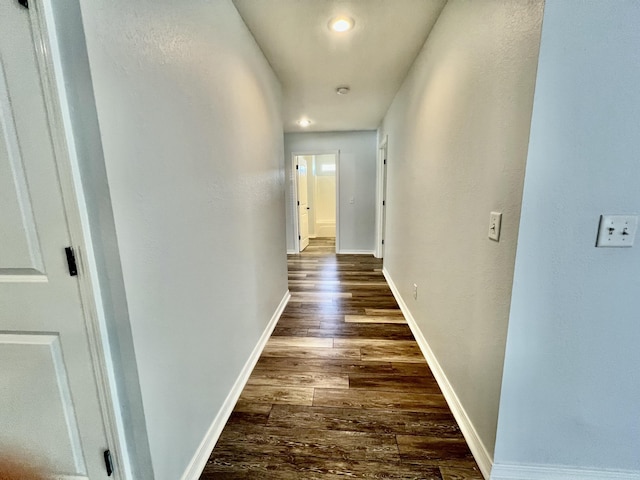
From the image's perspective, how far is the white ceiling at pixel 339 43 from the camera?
1.62m

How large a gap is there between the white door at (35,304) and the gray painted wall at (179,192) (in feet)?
0.52

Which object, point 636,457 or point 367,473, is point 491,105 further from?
point 367,473

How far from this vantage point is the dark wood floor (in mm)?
1176

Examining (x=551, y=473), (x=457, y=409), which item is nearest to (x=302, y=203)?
(x=457, y=409)

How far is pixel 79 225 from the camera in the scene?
29.5 inches

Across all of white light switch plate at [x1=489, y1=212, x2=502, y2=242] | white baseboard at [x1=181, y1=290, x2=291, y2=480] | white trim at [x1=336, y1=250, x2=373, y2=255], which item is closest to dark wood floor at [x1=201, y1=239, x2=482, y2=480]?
white baseboard at [x1=181, y1=290, x2=291, y2=480]

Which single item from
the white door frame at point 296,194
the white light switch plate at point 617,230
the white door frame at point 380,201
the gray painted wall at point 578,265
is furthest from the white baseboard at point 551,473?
the white door frame at point 296,194

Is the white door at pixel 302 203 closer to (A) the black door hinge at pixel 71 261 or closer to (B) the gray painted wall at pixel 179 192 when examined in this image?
(B) the gray painted wall at pixel 179 192

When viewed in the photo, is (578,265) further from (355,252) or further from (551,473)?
(355,252)

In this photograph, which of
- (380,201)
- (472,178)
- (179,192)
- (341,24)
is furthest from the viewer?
(380,201)

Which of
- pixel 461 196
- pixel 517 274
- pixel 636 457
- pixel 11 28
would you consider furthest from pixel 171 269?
pixel 636 457

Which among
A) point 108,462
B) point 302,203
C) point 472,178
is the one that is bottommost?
point 108,462

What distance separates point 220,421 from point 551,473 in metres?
1.55

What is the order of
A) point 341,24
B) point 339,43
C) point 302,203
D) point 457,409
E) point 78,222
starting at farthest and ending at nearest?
point 302,203
point 339,43
point 341,24
point 457,409
point 78,222
